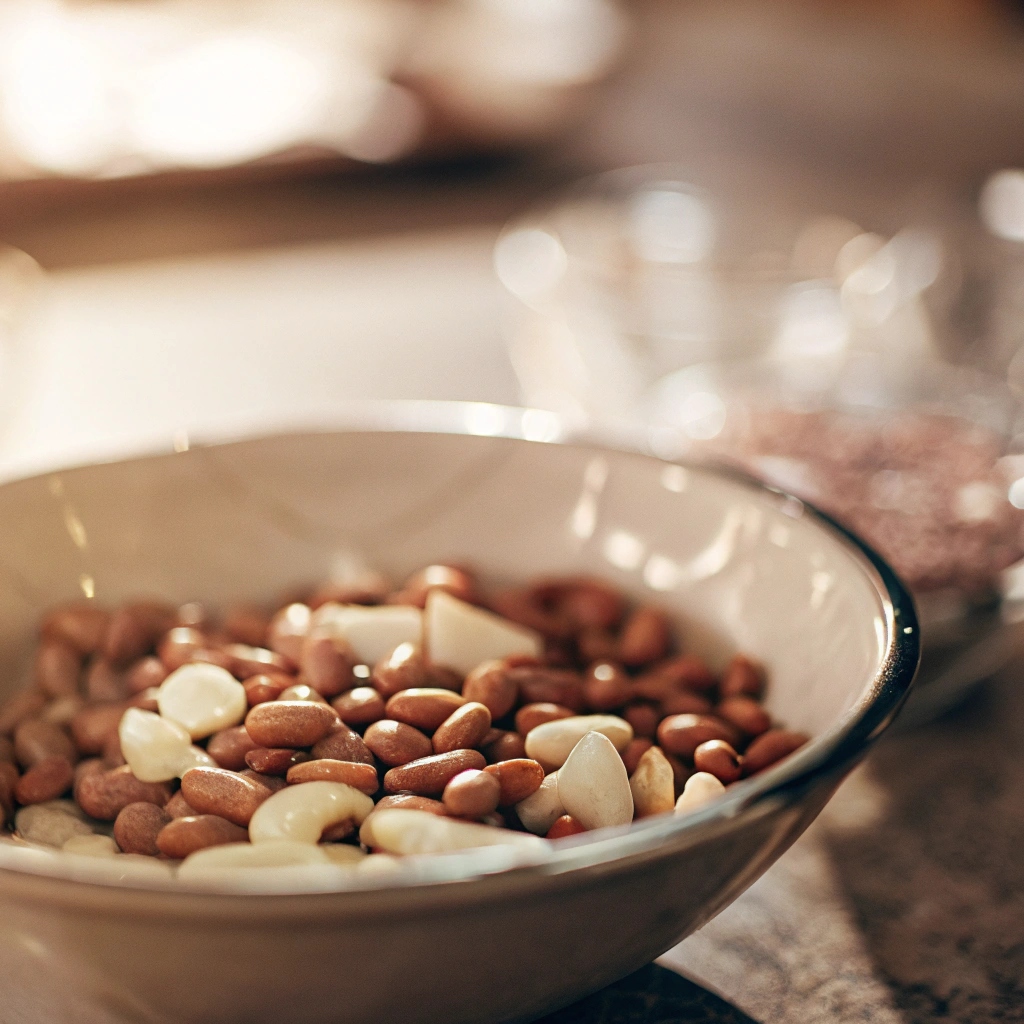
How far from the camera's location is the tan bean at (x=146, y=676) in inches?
18.3

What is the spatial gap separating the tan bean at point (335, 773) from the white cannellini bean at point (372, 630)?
106mm

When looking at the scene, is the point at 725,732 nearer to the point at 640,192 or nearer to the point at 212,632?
the point at 212,632

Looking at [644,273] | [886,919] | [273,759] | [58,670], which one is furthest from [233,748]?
[644,273]

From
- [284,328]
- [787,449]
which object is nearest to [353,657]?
[787,449]

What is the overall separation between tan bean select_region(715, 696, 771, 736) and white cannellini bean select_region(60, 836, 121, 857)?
23 cm

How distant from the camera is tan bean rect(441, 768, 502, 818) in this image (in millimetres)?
347

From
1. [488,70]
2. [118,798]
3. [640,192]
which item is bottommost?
[118,798]

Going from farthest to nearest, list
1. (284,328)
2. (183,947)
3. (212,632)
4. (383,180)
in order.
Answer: (383,180)
(284,328)
(212,632)
(183,947)

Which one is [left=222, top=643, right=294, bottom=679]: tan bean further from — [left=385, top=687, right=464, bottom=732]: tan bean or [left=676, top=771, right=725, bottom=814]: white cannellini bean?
[left=676, top=771, right=725, bottom=814]: white cannellini bean

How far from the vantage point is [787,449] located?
73 cm

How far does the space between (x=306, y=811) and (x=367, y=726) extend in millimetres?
81

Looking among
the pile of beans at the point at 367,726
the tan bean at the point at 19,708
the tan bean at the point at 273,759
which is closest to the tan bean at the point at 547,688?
the pile of beans at the point at 367,726

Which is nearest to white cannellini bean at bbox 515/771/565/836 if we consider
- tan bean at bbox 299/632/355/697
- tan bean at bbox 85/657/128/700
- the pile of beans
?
the pile of beans

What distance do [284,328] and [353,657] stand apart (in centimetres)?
87
